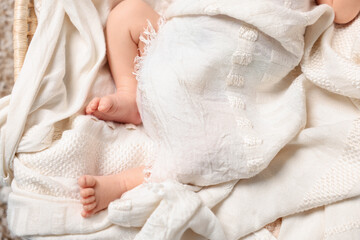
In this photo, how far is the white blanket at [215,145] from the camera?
758 mm

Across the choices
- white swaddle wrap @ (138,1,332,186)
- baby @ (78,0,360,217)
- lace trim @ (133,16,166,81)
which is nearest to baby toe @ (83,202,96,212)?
baby @ (78,0,360,217)

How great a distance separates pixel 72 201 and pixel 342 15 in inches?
27.1

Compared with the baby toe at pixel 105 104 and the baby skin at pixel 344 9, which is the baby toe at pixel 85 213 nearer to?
the baby toe at pixel 105 104

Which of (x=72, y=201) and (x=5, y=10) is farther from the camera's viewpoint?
(x=5, y=10)

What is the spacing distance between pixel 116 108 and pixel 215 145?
0.23 metres

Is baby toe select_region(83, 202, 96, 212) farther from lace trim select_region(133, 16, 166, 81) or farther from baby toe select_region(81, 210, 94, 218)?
lace trim select_region(133, 16, 166, 81)

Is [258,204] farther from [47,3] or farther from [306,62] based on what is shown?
[47,3]

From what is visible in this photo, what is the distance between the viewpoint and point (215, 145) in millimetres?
751

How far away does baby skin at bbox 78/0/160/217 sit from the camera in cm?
82

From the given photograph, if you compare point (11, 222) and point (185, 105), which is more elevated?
point (185, 105)

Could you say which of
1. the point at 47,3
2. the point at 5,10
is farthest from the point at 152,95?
the point at 5,10

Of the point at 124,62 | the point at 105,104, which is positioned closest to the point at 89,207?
the point at 105,104

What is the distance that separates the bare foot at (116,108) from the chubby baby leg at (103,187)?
0.41 ft

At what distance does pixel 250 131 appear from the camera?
77cm
